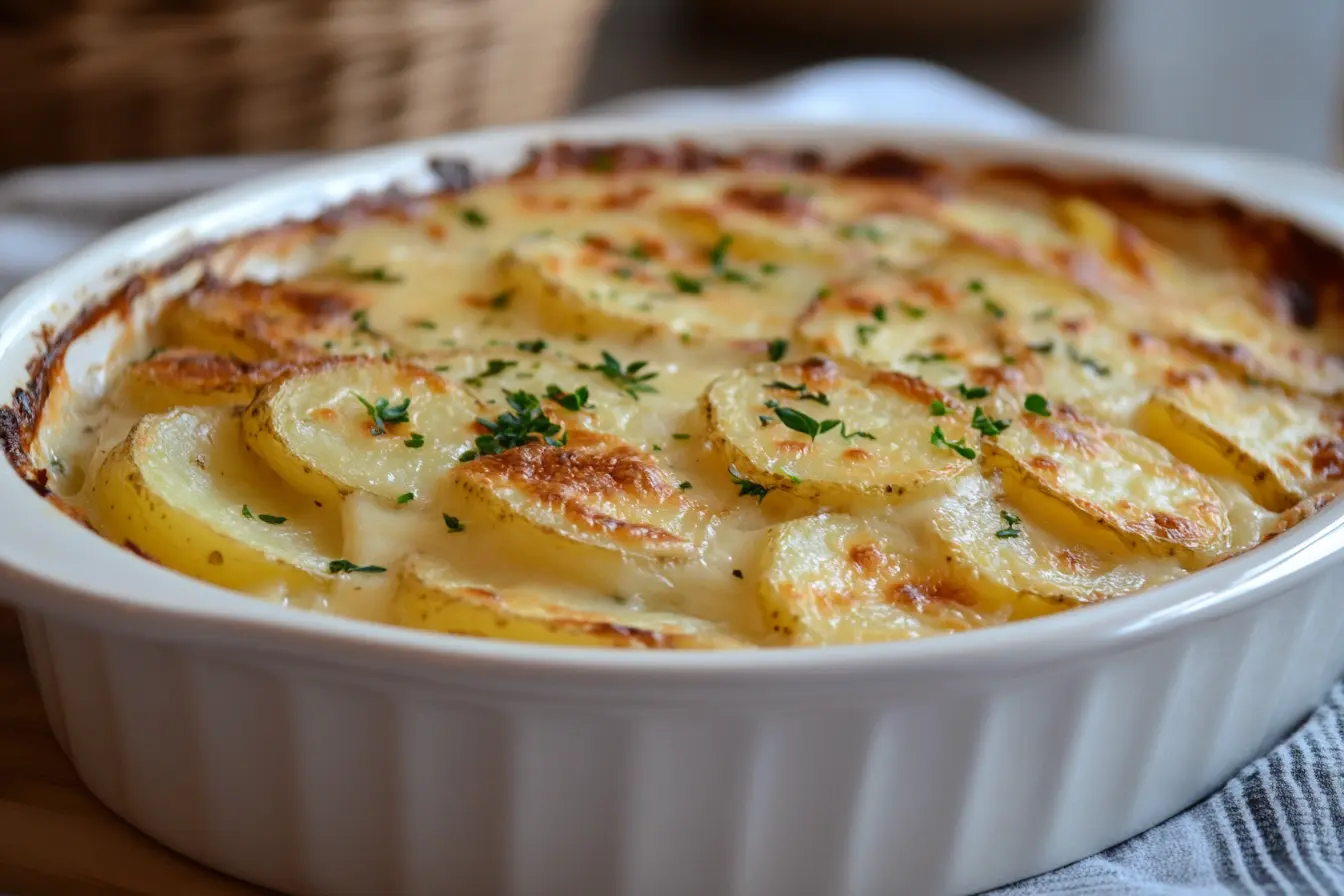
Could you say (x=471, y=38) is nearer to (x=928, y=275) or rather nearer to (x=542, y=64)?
(x=542, y=64)

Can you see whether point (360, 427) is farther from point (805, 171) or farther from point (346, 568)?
point (805, 171)

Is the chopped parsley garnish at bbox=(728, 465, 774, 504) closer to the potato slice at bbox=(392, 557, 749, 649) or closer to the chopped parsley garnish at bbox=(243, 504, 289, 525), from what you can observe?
the potato slice at bbox=(392, 557, 749, 649)

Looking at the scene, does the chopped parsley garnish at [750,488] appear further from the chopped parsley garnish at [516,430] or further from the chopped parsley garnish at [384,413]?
the chopped parsley garnish at [384,413]

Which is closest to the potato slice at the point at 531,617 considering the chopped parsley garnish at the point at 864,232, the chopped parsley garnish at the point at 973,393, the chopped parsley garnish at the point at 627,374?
the chopped parsley garnish at the point at 627,374

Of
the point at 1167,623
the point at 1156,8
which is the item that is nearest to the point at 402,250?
the point at 1167,623

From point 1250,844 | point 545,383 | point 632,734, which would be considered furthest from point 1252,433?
point 632,734
